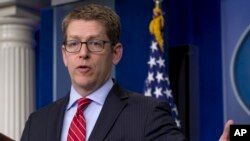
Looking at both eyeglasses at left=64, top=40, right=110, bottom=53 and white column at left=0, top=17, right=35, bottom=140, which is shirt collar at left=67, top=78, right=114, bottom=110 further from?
white column at left=0, top=17, right=35, bottom=140

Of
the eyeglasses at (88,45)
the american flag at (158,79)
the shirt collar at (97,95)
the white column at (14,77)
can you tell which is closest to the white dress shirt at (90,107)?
Result: the shirt collar at (97,95)

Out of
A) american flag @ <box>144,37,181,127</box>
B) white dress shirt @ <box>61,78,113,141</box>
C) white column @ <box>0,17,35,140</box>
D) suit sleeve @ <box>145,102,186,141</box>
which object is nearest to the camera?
suit sleeve @ <box>145,102,186,141</box>

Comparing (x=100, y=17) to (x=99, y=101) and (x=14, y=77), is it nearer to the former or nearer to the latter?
(x=99, y=101)

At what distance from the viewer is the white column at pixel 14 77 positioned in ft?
17.0

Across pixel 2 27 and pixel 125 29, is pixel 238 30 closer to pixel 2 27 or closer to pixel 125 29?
pixel 125 29

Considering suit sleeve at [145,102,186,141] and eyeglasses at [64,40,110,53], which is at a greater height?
eyeglasses at [64,40,110,53]

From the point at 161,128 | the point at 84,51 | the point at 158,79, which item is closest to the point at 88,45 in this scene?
the point at 84,51

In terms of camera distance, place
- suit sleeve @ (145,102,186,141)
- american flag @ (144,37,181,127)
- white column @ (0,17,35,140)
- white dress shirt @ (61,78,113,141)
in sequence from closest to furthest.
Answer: suit sleeve @ (145,102,186,141) < white dress shirt @ (61,78,113,141) < american flag @ (144,37,181,127) < white column @ (0,17,35,140)

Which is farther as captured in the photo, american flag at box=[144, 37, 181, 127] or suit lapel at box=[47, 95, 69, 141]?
american flag at box=[144, 37, 181, 127]

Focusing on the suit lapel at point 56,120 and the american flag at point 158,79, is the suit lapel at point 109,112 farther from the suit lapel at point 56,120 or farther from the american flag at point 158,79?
the american flag at point 158,79

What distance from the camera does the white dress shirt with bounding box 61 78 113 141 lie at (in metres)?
1.45

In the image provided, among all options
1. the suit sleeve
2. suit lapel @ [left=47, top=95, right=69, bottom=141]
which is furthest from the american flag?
the suit sleeve

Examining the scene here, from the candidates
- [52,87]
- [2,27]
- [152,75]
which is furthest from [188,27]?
[2,27]

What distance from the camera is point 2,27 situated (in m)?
5.25
